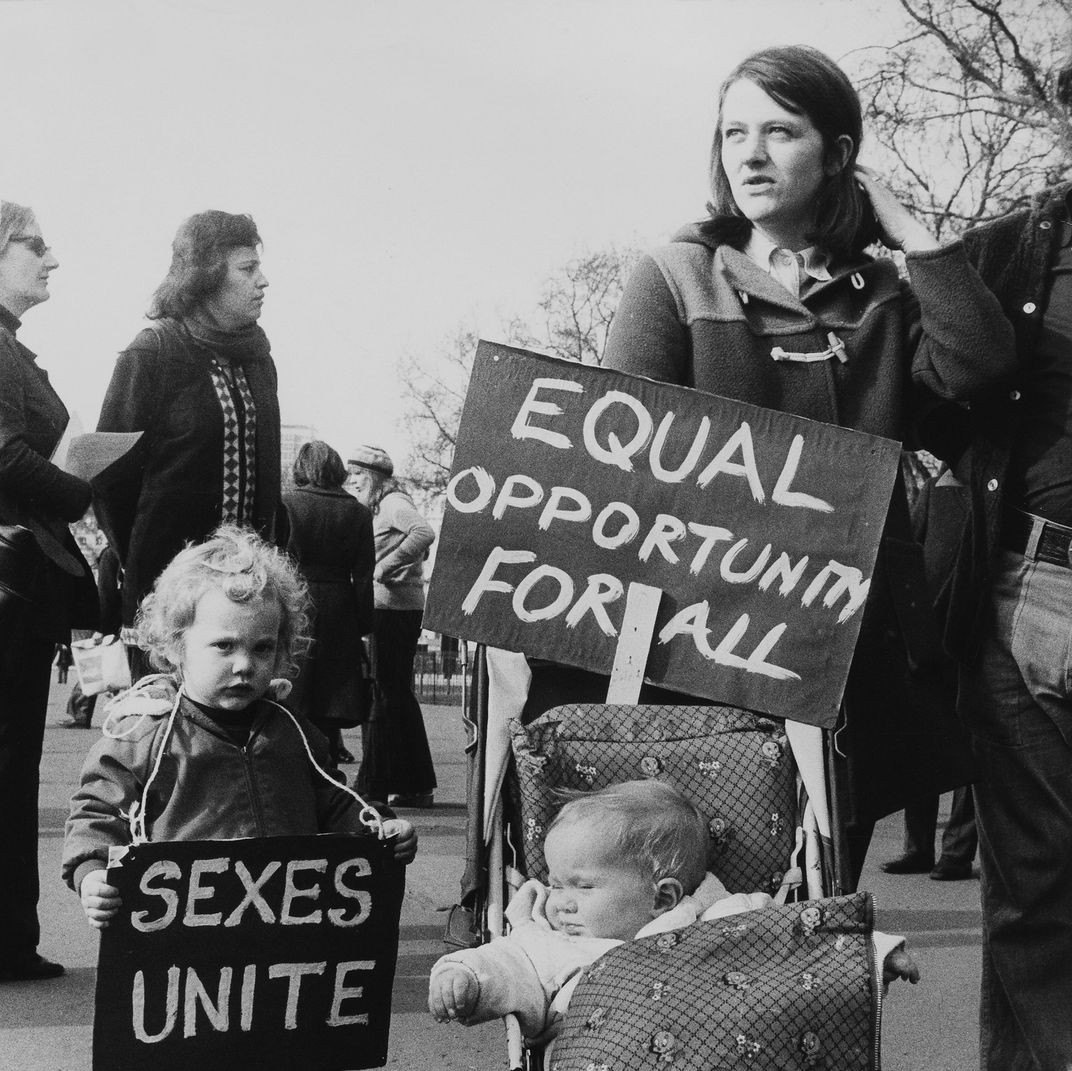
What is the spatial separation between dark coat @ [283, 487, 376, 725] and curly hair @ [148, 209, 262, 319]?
2850mm

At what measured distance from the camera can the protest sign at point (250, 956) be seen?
2.63 m

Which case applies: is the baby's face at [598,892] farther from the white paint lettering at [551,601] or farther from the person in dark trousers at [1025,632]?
the person in dark trousers at [1025,632]

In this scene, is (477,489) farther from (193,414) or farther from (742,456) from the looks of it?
(193,414)

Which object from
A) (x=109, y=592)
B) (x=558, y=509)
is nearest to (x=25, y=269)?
(x=109, y=592)

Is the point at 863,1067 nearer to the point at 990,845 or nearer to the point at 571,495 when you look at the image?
the point at 990,845

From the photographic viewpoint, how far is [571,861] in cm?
273

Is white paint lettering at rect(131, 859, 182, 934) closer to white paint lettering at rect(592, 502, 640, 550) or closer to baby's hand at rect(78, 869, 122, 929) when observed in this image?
baby's hand at rect(78, 869, 122, 929)

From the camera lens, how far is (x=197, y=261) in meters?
4.31

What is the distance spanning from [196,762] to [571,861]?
2.68 feet

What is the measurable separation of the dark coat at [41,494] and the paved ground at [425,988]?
3.40 ft

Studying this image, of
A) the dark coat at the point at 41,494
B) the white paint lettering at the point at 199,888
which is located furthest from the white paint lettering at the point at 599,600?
the dark coat at the point at 41,494

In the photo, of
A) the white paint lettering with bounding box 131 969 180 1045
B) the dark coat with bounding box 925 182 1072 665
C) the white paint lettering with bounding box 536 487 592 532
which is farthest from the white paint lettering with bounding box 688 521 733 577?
the white paint lettering with bounding box 131 969 180 1045

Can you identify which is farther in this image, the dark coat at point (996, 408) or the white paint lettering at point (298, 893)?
the dark coat at point (996, 408)

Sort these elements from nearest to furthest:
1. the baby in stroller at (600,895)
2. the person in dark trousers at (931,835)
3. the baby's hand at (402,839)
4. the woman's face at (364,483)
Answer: the baby in stroller at (600,895), the baby's hand at (402,839), the person in dark trousers at (931,835), the woman's face at (364,483)
